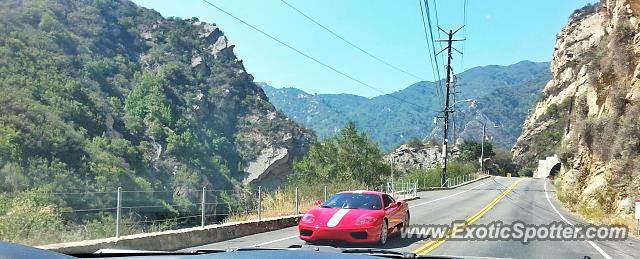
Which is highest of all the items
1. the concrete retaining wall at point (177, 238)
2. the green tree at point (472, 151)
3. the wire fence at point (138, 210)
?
the green tree at point (472, 151)

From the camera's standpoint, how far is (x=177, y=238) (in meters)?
12.4

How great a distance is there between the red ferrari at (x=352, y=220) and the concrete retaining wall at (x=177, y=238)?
2545 millimetres

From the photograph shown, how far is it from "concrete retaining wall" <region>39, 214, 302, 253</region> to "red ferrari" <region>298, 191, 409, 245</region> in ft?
8.35

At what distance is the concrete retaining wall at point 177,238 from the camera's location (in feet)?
31.8

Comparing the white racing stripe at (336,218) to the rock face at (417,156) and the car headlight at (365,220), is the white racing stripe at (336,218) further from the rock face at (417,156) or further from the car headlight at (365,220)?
the rock face at (417,156)

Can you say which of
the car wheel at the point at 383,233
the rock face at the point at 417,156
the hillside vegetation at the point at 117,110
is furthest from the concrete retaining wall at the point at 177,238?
the rock face at the point at 417,156

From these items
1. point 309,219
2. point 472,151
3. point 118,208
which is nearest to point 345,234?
Answer: point 309,219

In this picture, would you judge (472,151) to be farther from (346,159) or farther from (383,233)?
(383,233)

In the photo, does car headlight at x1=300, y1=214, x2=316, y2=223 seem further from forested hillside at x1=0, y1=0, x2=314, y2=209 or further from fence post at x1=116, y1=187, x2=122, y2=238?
forested hillside at x1=0, y1=0, x2=314, y2=209

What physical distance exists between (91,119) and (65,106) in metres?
3.11

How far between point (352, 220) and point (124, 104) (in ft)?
166

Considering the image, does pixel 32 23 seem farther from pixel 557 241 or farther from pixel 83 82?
pixel 557 241

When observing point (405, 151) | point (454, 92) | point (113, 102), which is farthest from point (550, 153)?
point (113, 102)

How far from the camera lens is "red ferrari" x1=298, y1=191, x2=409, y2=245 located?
Answer: 12.1 meters
